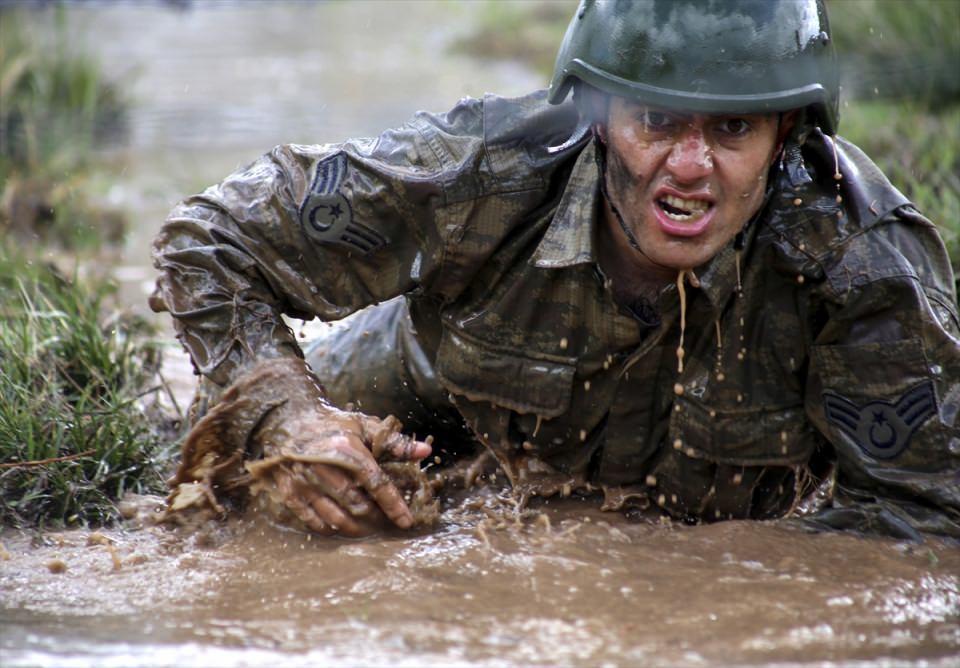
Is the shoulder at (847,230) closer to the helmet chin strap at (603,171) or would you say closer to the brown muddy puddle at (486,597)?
the helmet chin strap at (603,171)

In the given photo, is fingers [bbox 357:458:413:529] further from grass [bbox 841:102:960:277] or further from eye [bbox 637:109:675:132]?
grass [bbox 841:102:960:277]

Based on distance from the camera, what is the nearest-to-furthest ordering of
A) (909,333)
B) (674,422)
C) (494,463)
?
(909,333)
(674,422)
(494,463)

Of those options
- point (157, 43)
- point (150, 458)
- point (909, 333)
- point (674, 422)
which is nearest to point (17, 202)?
point (150, 458)

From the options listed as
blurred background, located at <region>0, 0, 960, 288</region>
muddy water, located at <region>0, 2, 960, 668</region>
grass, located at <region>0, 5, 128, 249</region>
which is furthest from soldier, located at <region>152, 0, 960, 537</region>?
grass, located at <region>0, 5, 128, 249</region>

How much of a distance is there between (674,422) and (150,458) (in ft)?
5.31

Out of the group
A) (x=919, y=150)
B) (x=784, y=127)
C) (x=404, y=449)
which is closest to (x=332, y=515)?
(x=404, y=449)

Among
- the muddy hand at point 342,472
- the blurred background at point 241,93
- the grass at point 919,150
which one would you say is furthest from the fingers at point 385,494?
the blurred background at point 241,93

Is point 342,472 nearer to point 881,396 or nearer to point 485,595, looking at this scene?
point 485,595

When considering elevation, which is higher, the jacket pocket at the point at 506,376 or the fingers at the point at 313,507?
the jacket pocket at the point at 506,376

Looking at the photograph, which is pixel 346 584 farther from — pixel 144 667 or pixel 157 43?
pixel 157 43

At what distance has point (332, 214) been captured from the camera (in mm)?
3607

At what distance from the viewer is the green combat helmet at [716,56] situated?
332 centimetres

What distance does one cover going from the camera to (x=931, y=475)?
350cm

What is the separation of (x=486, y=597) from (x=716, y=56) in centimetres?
142
